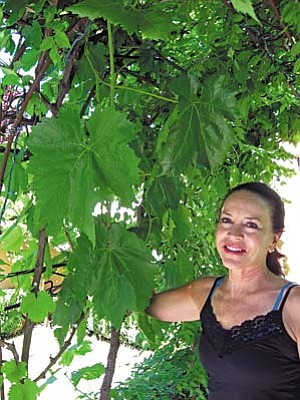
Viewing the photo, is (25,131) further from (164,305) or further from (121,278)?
(164,305)

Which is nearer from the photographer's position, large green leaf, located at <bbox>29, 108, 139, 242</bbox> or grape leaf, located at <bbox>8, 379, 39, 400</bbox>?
large green leaf, located at <bbox>29, 108, 139, 242</bbox>

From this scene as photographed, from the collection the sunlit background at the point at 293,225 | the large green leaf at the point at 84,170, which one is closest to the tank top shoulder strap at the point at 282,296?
the large green leaf at the point at 84,170

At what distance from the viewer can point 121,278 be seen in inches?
32.3

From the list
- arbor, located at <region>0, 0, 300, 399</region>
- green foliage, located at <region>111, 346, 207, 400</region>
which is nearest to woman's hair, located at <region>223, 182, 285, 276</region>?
arbor, located at <region>0, 0, 300, 399</region>

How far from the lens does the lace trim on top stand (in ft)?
3.87

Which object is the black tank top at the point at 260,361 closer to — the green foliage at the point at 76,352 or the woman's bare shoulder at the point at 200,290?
the woman's bare shoulder at the point at 200,290

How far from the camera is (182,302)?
1311mm

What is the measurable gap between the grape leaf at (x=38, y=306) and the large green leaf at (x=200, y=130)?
23cm

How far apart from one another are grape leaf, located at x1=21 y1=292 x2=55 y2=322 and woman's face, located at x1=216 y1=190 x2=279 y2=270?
17.6 inches

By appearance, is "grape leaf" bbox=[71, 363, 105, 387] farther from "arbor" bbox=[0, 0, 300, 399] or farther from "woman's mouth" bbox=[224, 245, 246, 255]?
"woman's mouth" bbox=[224, 245, 246, 255]

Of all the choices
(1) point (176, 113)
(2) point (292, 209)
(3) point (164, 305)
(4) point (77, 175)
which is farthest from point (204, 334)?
(2) point (292, 209)

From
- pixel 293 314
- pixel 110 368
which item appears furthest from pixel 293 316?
pixel 110 368

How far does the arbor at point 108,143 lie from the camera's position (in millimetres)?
682

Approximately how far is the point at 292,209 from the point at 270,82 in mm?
1465
